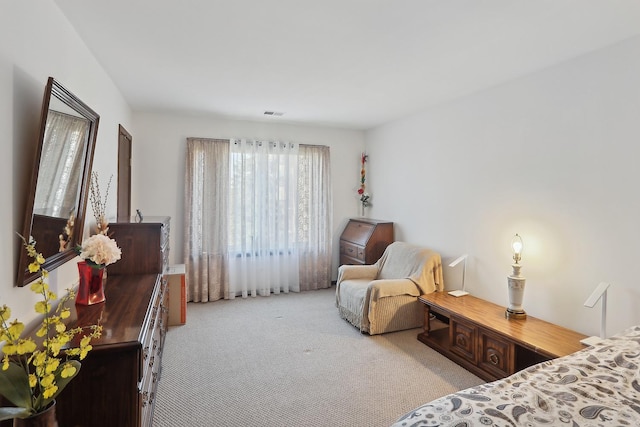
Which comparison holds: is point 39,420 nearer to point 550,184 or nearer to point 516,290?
point 516,290

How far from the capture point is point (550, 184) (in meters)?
2.78

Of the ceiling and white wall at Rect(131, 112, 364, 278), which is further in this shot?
→ white wall at Rect(131, 112, 364, 278)

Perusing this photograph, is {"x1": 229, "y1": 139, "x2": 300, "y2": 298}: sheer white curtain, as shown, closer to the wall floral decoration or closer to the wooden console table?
the wall floral decoration

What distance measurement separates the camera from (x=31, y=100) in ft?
5.14

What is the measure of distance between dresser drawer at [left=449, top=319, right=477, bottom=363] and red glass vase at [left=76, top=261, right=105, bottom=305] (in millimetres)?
2799

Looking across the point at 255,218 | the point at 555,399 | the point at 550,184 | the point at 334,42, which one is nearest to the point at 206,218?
the point at 255,218

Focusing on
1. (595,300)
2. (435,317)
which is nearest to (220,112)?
(435,317)

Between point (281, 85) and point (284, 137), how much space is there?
5.81ft

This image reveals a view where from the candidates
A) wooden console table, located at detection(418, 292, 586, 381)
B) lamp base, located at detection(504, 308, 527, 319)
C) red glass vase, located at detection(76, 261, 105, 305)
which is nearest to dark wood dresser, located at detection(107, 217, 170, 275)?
red glass vase, located at detection(76, 261, 105, 305)

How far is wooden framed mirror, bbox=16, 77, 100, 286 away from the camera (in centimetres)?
146

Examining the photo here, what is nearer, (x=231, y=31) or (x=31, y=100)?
(x=31, y=100)

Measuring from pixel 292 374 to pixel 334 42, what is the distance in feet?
8.44

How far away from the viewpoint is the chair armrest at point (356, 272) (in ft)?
13.6

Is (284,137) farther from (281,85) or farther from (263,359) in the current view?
(263,359)
